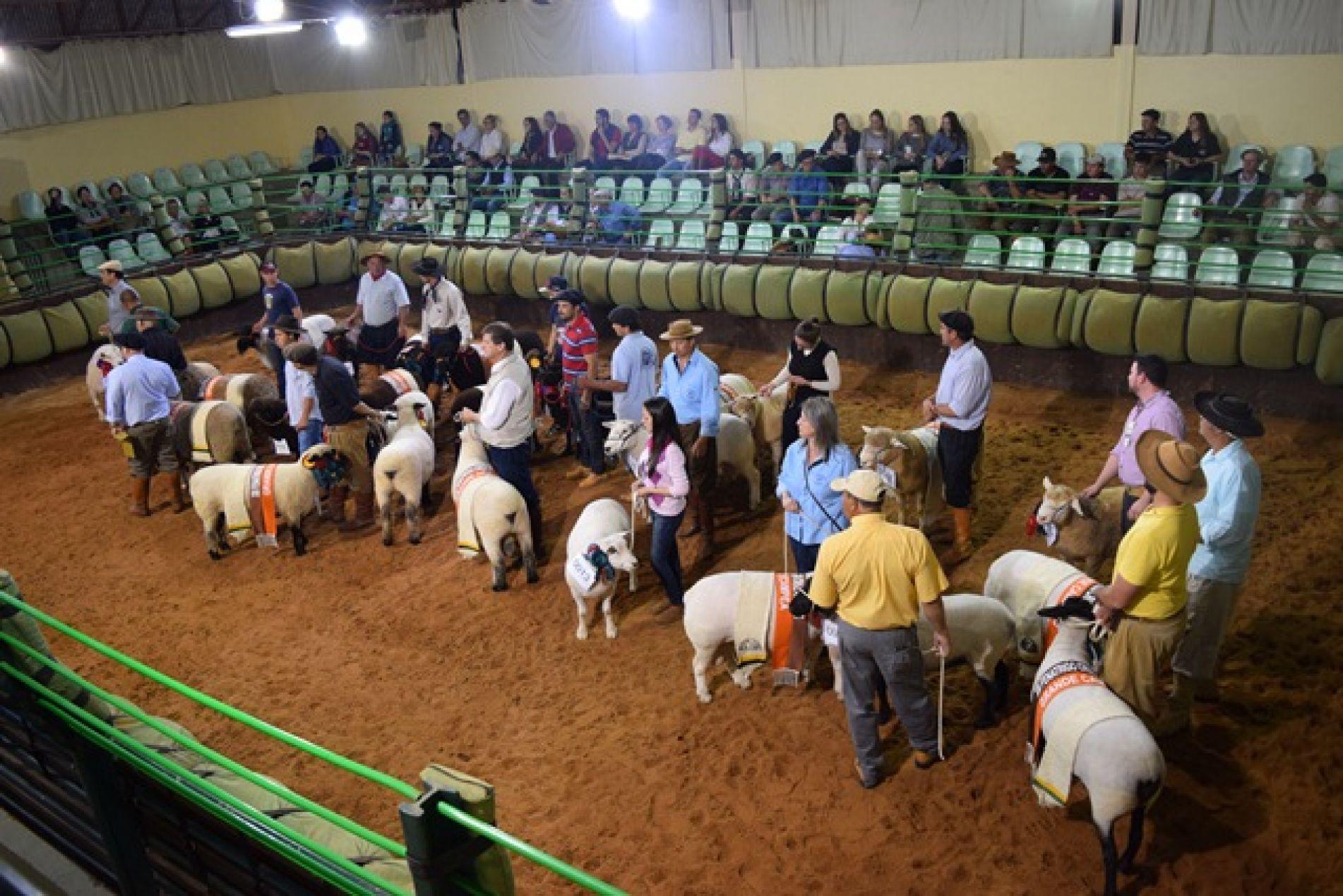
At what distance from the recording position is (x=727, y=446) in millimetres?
9391

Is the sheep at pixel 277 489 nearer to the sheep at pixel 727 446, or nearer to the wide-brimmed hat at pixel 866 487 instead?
the sheep at pixel 727 446

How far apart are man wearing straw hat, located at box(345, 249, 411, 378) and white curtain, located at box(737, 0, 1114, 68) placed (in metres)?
7.68

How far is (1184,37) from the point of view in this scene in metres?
13.4

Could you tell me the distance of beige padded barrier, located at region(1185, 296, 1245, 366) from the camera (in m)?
10.1

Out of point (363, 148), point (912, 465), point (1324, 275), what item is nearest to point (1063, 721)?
point (912, 465)

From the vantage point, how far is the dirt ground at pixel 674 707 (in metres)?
5.75

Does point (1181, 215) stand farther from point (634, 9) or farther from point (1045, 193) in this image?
point (634, 9)

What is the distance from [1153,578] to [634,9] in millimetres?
14824

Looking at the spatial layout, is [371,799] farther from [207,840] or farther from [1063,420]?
[1063,420]

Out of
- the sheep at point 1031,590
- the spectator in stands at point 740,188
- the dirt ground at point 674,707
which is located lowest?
the dirt ground at point 674,707

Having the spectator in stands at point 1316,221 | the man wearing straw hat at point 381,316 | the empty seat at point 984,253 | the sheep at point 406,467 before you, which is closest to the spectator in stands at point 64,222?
the man wearing straw hat at point 381,316

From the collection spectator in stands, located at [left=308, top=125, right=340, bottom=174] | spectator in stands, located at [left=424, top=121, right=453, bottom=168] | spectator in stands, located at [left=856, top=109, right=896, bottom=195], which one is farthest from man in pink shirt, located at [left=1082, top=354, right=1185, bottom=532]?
spectator in stands, located at [left=308, top=125, right=340, bottom=174]

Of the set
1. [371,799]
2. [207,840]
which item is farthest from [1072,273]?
[207,840]

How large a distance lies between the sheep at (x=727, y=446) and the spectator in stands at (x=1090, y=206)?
192 inches
